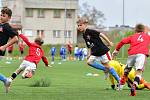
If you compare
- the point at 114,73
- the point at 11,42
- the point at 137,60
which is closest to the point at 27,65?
the point at 114,73

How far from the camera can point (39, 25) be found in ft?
343

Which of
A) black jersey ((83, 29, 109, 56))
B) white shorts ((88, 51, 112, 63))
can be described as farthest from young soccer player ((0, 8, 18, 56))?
white shorts ((88, 51, 112, 63))

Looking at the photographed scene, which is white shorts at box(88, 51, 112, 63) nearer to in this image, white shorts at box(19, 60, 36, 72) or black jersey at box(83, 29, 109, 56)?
black jersey at box(83, 29, 109, 56)

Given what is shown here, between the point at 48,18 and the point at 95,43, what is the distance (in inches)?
3472

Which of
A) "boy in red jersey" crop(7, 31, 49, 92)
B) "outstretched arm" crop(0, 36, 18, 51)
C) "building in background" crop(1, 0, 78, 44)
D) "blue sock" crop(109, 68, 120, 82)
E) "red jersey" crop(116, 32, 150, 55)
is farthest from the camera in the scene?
"building in background" crop(1, 0, 78, 44)

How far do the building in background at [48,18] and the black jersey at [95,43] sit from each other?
86838mm

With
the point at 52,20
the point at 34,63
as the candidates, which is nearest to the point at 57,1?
the point at 52,20

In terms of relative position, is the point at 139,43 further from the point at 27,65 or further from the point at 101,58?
the point at 27,65

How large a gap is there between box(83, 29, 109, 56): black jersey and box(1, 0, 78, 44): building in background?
→ 285ft

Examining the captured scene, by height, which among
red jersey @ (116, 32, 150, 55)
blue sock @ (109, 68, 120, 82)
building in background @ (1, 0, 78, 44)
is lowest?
building in background @ (1, 0, 78, 44)

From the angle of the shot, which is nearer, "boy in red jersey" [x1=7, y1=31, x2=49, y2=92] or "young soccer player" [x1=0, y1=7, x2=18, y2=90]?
"young soccer player" [x1=0, y1=7, x2=18, y2=90]

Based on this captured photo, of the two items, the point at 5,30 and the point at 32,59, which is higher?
the point at 5,30

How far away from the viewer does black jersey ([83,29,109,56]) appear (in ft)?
53.7

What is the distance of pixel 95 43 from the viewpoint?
16438 mm
